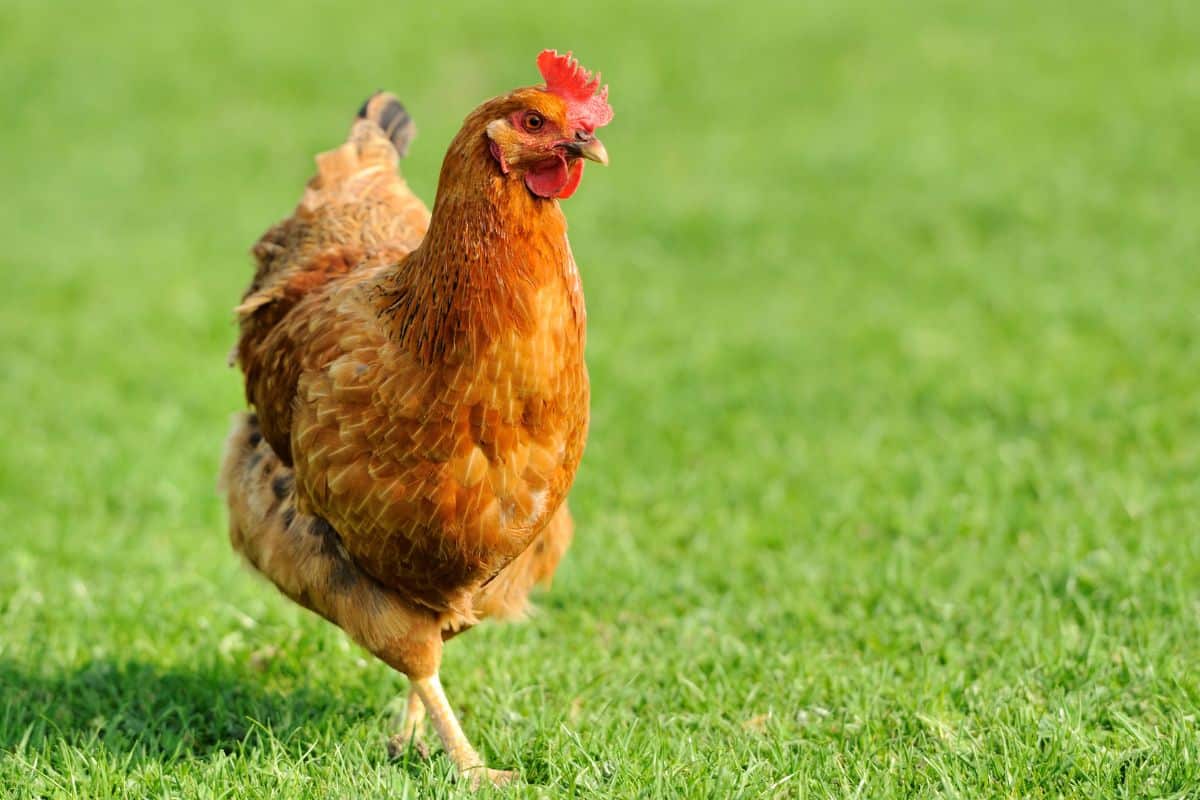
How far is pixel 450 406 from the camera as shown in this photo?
11.2 ft

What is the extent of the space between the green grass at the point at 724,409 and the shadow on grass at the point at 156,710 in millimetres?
22

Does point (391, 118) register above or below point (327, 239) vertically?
above

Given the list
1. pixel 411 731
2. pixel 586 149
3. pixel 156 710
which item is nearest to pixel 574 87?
pixel 586 149

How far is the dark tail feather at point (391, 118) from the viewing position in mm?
5414

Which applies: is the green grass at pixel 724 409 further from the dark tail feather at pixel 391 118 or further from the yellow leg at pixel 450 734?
the dark tail feather at pixel 391 118

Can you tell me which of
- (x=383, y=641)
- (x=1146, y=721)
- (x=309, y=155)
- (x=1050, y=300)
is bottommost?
(x=1146, y=721)

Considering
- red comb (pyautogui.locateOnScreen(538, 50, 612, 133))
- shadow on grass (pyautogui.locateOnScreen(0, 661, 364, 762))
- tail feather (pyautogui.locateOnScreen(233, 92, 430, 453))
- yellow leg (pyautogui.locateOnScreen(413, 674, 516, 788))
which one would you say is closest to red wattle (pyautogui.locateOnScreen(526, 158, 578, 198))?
red comb (pyautogui.locateOnScreen(538, 50, 612, 133))

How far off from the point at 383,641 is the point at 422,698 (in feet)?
0.79

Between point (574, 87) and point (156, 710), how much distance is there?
2.47m

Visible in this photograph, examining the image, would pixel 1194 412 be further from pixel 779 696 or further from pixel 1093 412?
pixel 779 696

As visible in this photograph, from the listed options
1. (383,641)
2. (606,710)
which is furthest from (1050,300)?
(383,641)

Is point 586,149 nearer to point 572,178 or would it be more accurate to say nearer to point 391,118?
point 572,178

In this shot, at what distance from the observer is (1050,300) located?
8734 millimetres

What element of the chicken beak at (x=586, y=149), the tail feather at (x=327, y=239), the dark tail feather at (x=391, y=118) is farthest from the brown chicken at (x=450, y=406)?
the dark tail feather at (x=391, y=118)
